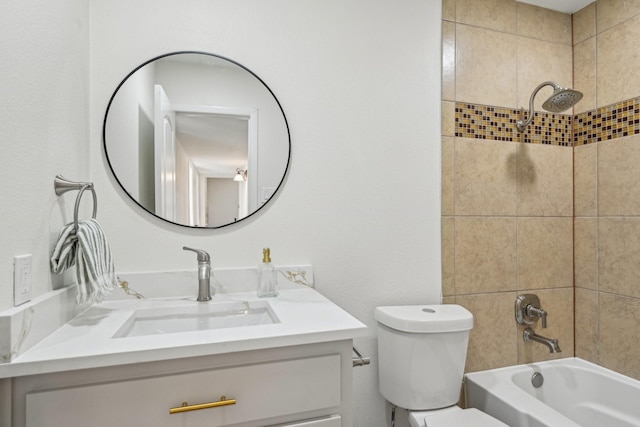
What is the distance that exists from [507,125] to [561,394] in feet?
4.47

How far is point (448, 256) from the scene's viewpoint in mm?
1716

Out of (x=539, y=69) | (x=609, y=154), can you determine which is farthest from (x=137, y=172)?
(x=609, y=154)

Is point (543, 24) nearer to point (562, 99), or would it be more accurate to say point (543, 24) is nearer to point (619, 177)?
point (562, 99)

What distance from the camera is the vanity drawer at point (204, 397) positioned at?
81cm

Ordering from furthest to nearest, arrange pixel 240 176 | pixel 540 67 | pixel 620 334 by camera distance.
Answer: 1. pixel 540 67
2. pixel 620 334
3. pixel 240 176

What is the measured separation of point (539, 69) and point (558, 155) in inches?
18.4

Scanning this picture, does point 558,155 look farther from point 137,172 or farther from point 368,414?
point 137,172

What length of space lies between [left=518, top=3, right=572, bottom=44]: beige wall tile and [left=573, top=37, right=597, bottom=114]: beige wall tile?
0.10 meters

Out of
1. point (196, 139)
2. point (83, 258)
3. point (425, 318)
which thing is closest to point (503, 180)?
point (425, 318)

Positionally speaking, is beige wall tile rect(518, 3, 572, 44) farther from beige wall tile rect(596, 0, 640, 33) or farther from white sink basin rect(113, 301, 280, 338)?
white sink basin rect(113, 301, 280, 338)

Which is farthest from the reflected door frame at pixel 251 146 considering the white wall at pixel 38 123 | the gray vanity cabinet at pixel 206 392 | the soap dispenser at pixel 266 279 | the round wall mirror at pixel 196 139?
the gray vanity cabinet at pixel 206 392

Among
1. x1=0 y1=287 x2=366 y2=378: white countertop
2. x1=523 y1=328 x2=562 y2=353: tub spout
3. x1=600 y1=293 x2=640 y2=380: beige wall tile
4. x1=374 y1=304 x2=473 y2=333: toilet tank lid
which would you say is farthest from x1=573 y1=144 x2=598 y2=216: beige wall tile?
x1=0 y1=287 x2=366 y2=378: white countertop

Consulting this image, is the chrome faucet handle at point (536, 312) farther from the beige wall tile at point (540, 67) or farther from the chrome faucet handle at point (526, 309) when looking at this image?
the beige wall tile at point (540, 67)

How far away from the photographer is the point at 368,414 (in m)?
1.59
